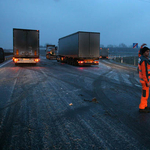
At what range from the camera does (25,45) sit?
21.2m

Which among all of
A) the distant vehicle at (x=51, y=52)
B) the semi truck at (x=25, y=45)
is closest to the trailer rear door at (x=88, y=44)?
the semi truck at (x=25, y=45)

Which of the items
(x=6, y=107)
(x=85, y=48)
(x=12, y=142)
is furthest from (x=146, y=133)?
(x=85, y=48)

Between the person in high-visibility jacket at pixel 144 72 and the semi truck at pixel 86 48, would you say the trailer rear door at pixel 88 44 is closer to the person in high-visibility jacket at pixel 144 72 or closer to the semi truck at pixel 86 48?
the semi truck at pixel 86 48

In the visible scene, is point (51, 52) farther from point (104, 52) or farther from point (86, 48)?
point (86, 48)

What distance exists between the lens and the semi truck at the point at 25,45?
20922 millimetres

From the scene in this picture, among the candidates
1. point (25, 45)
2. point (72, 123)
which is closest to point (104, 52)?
point (25, 45)

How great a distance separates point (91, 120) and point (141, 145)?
1.46 m

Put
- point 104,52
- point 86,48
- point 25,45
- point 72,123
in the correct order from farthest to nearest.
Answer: point 104,52 < point 86,48 < point 25,45 < point 72,123

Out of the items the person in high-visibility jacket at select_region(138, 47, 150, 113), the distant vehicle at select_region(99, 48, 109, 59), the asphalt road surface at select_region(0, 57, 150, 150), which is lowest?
the asphalt road surface at select_region(0, 57, 150, 150)

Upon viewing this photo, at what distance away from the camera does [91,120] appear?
450cm

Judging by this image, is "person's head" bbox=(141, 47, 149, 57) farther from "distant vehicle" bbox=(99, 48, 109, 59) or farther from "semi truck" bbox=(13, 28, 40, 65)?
"distant vehicle" bbox=(99, 48, 109, 59)

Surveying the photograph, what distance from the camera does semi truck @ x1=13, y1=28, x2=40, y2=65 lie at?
68.6 feet

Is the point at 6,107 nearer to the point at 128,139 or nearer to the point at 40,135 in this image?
the point at 40,135

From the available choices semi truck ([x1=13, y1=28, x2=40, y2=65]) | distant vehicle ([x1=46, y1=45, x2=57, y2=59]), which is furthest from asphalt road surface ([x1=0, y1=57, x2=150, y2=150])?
distant vehicle ([x1=46, y1=45, x2=57, y2=59])
